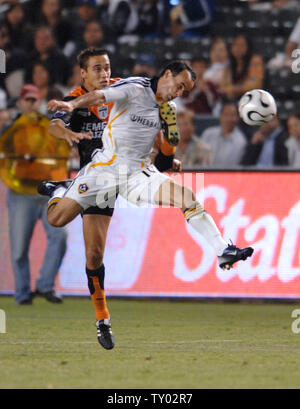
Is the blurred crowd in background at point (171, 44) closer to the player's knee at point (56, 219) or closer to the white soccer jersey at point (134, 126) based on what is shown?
the white soccer jersey at point (134, 126)

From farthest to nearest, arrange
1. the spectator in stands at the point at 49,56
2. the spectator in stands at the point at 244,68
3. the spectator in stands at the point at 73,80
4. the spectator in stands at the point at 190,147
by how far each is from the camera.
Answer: the spectator in stands at the point at 49,56
the spectator in stands at the point at 73,80
the spectator in stands at the point at 244,68
the spectator in stands at the point at 190,147

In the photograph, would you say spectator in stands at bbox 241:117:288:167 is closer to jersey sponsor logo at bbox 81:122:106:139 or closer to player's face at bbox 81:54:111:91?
player's face at bbox 81:54:111:91

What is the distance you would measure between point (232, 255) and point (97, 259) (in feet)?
5.13

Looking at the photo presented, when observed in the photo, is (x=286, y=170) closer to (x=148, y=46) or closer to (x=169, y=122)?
(x=169, y=122)

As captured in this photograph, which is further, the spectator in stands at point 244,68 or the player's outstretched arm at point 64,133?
the spectator in stands at point 244,68

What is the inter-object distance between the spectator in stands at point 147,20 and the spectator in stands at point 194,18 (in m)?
0.33

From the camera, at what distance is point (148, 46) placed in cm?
1738

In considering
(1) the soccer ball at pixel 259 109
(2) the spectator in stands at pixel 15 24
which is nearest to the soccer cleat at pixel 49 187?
(1) the soccer ball at pixel 259 109

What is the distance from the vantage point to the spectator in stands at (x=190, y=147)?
1346 cm

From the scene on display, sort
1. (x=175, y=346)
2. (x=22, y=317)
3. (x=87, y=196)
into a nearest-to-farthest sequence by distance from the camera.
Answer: (x=87, y=196) → (x=175, y=346) → (x=22, y=317)

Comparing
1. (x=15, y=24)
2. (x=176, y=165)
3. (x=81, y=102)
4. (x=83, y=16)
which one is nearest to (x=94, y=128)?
(x=176, y=165)

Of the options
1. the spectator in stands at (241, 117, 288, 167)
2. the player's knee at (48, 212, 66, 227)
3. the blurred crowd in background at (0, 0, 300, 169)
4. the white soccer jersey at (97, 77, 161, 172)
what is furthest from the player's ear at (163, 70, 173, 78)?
the blurred crowd in background at (0, 0, 300, 169)

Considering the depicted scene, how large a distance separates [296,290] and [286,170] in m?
1.53

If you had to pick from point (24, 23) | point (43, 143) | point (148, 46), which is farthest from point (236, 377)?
point (24, 23)
